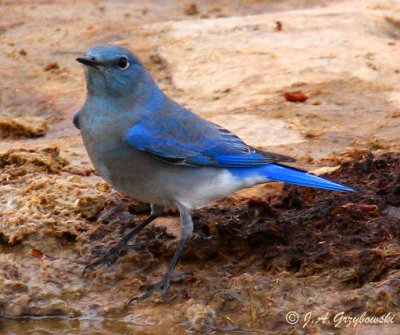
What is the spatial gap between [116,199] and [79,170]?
0.60m

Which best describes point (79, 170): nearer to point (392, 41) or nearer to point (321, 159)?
point (321, 159)

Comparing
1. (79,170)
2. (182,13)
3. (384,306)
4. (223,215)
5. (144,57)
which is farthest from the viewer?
(182,13)

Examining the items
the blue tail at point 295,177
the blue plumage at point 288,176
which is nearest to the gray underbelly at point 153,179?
the blue plumage at point 288,176

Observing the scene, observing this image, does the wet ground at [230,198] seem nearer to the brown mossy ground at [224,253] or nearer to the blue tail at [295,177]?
the brown mossy ground at [224,253]

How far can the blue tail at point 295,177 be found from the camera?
6336 mm

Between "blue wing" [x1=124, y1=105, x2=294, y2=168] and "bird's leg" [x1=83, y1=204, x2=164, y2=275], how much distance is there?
0.36m

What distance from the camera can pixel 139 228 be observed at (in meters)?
6.53

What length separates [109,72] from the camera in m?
6.41

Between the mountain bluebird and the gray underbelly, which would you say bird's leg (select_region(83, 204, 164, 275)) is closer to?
the mountain bluebird

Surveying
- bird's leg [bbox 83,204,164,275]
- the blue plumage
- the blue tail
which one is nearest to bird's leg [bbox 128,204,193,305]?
bird's leg [bbox 83,204,164,275]

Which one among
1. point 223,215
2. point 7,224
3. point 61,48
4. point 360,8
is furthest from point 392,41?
point 7,224

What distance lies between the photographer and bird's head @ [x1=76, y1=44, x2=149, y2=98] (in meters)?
6.37

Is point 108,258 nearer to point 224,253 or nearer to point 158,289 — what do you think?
point 158,289

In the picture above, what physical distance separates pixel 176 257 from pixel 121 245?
0.41 m
